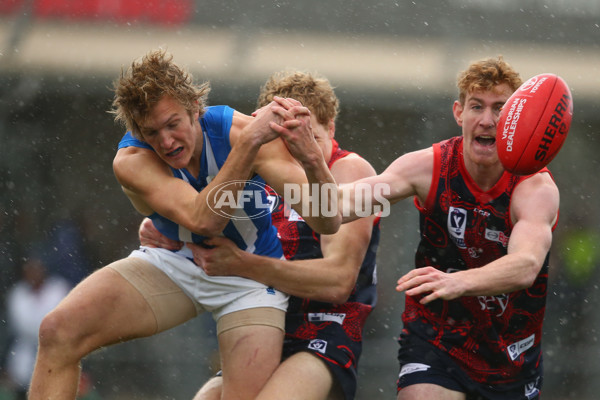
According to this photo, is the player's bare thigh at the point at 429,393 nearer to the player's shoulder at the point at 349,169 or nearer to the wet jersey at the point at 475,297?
the wet jersey at the point at 475,297

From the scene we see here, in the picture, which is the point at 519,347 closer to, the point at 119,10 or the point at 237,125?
the point at 237,125

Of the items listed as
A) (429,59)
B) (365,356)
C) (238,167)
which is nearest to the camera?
(238,167)

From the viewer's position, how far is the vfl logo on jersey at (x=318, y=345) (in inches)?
157

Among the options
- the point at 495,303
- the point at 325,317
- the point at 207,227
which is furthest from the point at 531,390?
the point at 207,227

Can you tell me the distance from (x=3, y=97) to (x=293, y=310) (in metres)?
5.69

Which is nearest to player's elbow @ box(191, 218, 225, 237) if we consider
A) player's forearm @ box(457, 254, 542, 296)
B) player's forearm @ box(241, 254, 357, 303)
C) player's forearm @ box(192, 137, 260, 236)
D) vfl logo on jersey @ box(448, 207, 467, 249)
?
player's forearm @ box(192, 137, 260, 236)

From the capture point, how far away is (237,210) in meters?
3.70

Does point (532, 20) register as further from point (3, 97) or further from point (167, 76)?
point (167, 76)

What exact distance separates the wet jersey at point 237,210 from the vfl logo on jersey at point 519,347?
1198 mm

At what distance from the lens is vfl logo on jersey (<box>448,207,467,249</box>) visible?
3.98 m

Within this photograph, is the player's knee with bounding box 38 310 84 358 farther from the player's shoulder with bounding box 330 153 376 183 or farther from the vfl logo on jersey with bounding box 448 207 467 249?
the vfl logo on jersey with bounding box 448 207 467 249

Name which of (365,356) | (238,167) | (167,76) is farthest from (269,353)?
(365,356)

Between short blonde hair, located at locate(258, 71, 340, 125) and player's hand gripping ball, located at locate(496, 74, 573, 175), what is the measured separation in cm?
99

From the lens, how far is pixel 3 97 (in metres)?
8.74
